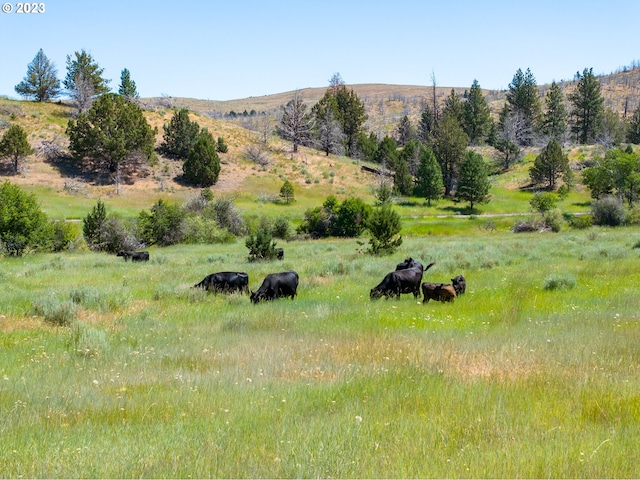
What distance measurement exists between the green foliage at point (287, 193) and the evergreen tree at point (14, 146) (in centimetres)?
3187

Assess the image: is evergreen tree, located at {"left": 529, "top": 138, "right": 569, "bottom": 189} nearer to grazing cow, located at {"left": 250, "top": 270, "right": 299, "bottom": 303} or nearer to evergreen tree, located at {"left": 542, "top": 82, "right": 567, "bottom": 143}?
evergreen tree, located at {"left": 542, "top": 82, "right": 567, "bottom": 143}

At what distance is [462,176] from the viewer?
69.2m

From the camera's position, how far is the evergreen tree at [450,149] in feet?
256

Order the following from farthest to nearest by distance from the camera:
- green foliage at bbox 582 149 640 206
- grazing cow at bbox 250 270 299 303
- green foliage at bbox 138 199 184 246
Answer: green foliage at bbox 582 149 640 206 < green foliage at bbox 138 199 184 246 < grazing cow at bbox 250 270 299 303

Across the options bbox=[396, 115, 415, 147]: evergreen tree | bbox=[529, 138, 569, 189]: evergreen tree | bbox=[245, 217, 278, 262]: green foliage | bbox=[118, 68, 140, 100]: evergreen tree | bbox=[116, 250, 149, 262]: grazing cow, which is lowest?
bbox=[116, 250, 149, 262]: grazing cow

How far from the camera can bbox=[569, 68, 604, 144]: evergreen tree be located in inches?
3853

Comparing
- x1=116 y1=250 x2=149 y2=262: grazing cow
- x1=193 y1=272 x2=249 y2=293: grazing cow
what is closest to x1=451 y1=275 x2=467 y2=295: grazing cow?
x1=193 y1=272 x2=249 y2=293: grazing cow

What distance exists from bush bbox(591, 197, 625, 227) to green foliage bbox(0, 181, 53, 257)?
50704 millimetres

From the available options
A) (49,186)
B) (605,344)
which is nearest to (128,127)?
(49,186)

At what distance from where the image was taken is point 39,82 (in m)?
85.2

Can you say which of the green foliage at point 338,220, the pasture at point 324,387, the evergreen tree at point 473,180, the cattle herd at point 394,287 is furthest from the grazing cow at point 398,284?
the evergreen tree at point 473,180

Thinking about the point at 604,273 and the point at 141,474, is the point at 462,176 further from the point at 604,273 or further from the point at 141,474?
the point at 141,474

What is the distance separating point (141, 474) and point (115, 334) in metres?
6.83

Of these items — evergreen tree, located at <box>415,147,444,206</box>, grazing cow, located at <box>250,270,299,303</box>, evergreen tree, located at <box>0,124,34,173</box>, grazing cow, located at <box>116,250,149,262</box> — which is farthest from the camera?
evergreen tree, located at <box>415,147,444,206</box>
